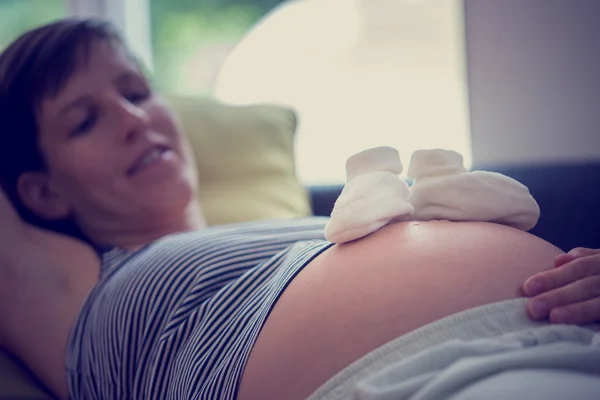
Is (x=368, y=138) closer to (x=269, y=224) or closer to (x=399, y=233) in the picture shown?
(x=269, y=224)

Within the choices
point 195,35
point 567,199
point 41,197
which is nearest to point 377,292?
point 567,199

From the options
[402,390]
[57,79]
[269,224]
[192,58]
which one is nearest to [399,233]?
[402,390]

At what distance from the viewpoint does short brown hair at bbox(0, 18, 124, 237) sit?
1.12 m

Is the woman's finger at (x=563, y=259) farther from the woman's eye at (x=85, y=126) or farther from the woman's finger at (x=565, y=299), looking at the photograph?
the woman's eye at (x=85, y=126)

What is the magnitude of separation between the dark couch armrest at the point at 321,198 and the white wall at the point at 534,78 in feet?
2.28

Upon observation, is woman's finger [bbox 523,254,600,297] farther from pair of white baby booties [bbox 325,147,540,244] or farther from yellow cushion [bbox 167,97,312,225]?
yellow cushion [bbox 167,97,312,225]

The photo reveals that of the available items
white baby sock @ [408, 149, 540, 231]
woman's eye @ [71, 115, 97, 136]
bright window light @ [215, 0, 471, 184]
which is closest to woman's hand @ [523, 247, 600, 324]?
white baby sock @ [408, 149, 540, 231]

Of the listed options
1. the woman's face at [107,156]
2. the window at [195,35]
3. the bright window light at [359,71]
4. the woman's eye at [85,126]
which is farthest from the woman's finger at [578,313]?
the window at [195,35]

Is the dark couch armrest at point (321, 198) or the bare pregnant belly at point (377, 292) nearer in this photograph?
the bare pregnant belly at point (377, 292)

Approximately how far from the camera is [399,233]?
0.69 meters

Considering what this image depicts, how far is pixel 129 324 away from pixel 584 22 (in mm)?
1674

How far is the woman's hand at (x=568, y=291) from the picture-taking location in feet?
1.75

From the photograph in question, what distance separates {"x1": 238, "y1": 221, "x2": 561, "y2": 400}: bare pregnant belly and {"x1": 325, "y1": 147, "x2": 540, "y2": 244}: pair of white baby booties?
25mm

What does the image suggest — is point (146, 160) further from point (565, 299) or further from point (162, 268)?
point (565, 299)
